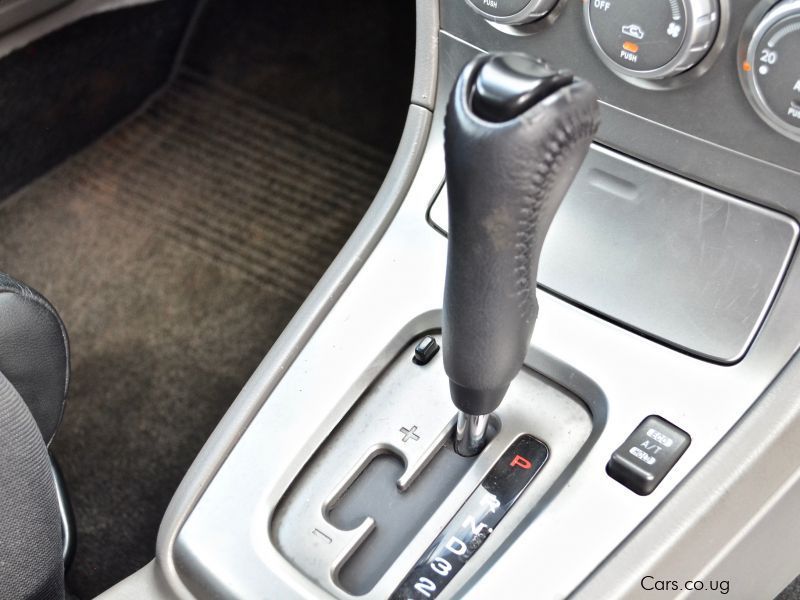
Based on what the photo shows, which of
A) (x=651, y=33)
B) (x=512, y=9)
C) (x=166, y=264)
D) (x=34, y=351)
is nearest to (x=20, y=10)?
(x=166, y=264)

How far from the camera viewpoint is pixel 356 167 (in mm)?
1556

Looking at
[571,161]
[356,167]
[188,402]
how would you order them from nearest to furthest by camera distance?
[571,161], [188,402], [356,167]

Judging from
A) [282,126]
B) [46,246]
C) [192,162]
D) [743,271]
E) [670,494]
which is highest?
[743,271]

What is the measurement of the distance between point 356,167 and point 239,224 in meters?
0.21

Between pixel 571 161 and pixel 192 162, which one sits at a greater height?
pixel 571 161

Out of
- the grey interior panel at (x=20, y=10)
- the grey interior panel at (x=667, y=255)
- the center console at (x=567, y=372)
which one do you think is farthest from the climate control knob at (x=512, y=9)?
the grey interior panel at (x=20, y=10)

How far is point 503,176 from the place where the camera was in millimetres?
482

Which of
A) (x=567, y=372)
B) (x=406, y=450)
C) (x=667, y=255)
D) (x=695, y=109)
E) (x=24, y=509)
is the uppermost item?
(x=695, y=109)

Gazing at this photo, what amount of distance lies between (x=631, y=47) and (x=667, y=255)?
0.54 feet

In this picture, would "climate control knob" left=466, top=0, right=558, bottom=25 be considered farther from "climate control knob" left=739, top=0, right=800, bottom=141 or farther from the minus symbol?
the minus symbol

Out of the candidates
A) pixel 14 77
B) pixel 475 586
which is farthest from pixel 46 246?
pixel 475 586

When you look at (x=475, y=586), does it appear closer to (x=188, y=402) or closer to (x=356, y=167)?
(x=188, y=402)

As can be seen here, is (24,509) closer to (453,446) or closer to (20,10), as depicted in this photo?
(453,446)

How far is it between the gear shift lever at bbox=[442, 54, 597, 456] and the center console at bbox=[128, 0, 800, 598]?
7 cm
